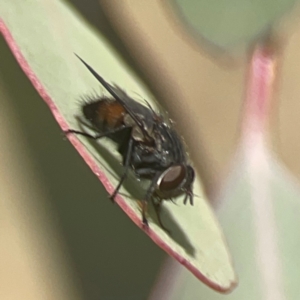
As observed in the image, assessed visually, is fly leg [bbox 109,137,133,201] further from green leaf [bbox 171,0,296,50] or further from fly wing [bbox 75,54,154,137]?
green leaf [bbox 171,0,296,50]

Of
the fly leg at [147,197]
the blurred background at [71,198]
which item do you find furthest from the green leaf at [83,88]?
the blurred background at [71,198]

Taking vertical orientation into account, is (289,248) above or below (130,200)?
below

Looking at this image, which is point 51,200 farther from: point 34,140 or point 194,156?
point 194,156

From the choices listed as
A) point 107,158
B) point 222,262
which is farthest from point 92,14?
point 222,262

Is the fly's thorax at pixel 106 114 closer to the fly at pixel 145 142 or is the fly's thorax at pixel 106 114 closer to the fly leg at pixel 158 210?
the fly at pixel 145 142

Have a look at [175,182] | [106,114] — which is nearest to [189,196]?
[175,182]

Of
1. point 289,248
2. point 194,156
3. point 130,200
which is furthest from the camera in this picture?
point 194,156

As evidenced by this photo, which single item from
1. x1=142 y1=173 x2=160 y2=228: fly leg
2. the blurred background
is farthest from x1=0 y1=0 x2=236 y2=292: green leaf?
the blurred background
